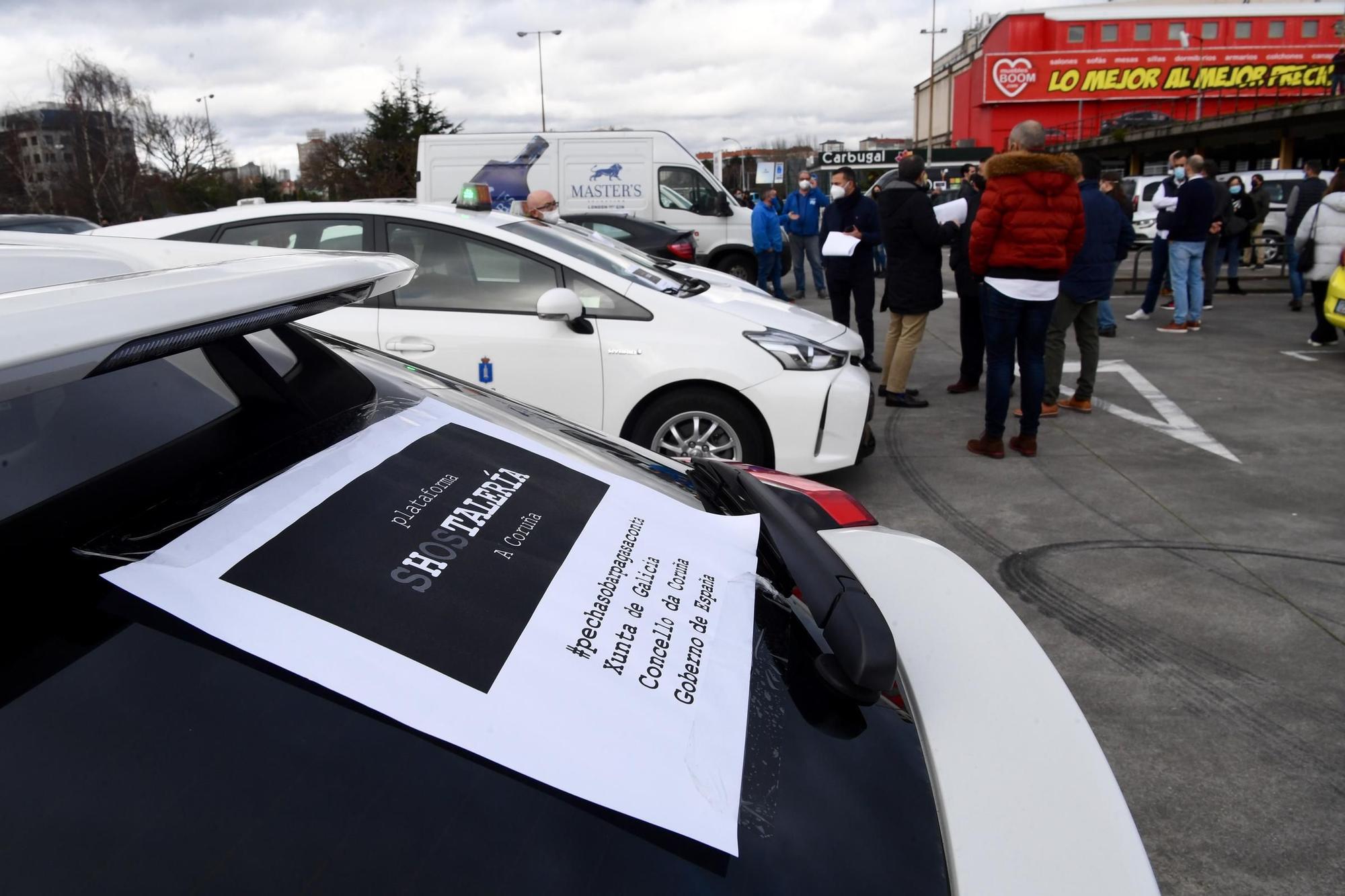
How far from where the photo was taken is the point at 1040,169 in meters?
5.61

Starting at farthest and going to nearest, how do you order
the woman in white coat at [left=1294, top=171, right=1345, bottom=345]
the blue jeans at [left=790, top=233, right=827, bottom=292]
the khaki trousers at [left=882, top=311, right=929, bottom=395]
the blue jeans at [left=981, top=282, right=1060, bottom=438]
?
1. the blue jeans at [left=790, top=233, right=827, bottom=292]
2. the woman in white coat at [left=1294, top=171, right=1345, bottom=345]
3. the khaki trousers at [left=882, top=311, right=929, bottom=395]
4. the blue jeans at [left=981, top=282, right=1060, bottom=438]

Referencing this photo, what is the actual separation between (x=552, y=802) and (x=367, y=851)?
0.19m

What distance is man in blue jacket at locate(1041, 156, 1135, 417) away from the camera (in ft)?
22.0

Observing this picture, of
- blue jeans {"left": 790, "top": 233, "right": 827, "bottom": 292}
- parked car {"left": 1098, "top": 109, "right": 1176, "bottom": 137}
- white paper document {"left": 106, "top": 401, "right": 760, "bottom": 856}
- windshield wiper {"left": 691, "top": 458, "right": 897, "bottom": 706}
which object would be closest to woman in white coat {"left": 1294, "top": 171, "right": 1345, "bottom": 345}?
blue jeans {"left": 790, "top": 233, "right": 827, "bottom": 292}

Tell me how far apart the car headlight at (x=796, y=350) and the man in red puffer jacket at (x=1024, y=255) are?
1341 millimetres

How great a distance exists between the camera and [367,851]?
3.10 feet

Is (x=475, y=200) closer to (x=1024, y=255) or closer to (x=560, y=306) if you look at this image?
(x=560, y=306)

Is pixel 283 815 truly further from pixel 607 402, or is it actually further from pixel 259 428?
pixel 607 402

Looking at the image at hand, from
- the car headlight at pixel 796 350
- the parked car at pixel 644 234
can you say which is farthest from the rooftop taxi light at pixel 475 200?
the parked car at pixel 644 234

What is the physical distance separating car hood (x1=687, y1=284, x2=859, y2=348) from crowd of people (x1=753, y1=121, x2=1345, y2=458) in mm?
1069

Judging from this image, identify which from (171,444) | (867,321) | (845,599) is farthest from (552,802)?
(867,321)

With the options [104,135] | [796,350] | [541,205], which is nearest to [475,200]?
[796,350]

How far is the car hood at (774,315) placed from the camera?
520cm

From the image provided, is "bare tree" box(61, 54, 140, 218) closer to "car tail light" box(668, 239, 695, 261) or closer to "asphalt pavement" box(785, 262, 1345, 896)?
"car tail light" box(668, 239, 695, 261)
